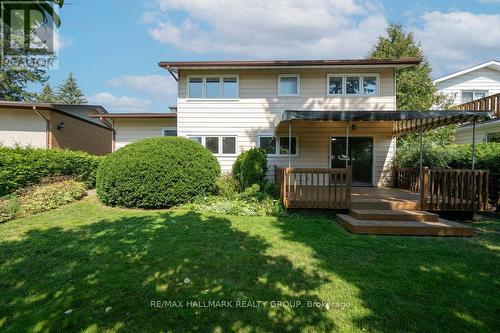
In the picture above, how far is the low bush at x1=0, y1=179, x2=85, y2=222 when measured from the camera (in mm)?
6777

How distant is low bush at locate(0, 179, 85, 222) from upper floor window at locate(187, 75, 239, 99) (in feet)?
18.9

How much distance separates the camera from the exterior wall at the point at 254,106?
443 inches

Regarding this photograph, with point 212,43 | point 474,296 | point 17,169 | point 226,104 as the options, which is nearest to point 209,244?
point 474,296

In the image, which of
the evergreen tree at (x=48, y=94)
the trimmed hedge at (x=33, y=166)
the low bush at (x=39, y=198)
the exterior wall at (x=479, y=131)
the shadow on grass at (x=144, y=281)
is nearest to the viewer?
the shadow on grass at (x=144, y=281)

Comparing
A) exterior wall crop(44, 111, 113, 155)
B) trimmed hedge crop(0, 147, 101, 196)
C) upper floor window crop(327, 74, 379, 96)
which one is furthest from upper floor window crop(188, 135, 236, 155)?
exterior wall crop(44, 111, 113, 155)

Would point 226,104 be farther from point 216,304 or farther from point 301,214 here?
point 216,304

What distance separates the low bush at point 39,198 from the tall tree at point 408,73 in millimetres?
16452

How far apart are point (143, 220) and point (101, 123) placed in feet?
50.6

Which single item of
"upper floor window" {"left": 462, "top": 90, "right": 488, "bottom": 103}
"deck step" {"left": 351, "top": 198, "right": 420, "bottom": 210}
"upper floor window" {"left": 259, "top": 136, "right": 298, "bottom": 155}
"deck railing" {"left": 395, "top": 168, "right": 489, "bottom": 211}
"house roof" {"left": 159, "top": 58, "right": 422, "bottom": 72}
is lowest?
"deck step" {"left": 351, "top": 198, "right": 420, "bottom": 210}

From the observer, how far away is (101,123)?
1889 centimetres

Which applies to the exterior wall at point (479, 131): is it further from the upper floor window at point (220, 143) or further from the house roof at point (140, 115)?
the house roof at point (140, 115)

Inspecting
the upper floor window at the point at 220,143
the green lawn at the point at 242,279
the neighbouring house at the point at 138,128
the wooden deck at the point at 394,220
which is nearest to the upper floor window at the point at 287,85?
the upper floor window at the point at 220,143

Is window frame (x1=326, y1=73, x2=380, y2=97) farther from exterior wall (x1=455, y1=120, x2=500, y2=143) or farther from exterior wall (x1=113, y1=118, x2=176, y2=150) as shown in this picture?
exterior wall (x1=113, y1=118, x2=176, y2=150)

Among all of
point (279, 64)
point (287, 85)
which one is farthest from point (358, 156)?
point (279, 64)
